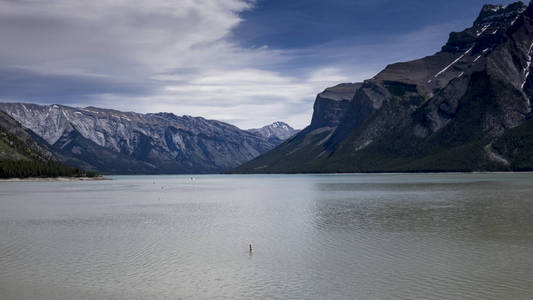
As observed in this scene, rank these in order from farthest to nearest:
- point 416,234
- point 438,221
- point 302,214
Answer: point 302,214, point 438,221, point 416,234

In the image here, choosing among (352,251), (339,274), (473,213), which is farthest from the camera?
(473,213)

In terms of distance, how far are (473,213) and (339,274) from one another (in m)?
49.2

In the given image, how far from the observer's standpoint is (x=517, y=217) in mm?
71438

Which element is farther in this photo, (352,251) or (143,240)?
(143,240)

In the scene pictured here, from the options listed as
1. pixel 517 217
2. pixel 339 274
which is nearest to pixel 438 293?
pixel 339 274

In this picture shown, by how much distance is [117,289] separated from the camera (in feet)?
116

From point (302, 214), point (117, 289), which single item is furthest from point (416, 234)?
point (117, 289)

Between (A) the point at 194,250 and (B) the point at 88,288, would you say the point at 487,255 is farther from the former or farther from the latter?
(B) the point at 88,288

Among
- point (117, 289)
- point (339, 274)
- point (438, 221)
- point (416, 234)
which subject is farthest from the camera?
point (438, 221)

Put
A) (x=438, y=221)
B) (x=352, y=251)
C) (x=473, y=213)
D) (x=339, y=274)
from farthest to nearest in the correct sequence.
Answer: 1. (x=473, y=213)
2. (x=438, y=221)
3. (x=352, y=251)
4. (x=339, y=274)

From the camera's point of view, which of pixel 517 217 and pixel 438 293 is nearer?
pixel 438 293

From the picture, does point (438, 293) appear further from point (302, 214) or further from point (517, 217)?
point (302, 214)

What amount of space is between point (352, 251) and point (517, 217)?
122ft

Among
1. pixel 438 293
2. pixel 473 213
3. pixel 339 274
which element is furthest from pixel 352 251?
pixel 473 213
